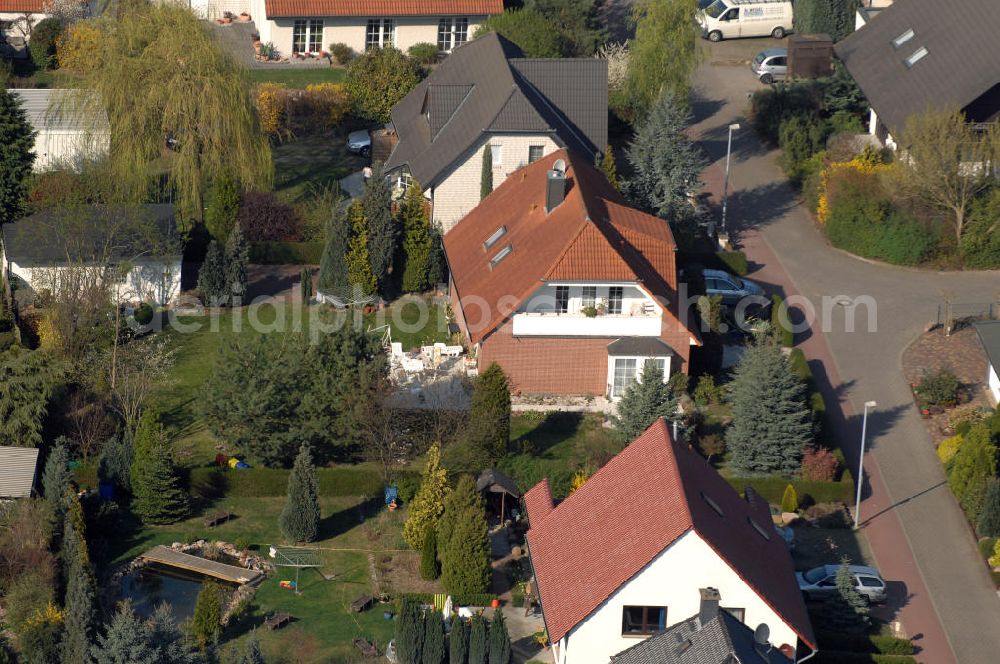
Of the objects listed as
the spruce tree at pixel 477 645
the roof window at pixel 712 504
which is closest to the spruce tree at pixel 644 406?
the roof window at pixel 712 504

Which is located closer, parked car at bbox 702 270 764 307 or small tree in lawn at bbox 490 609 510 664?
small tree in lawn at bbox 490 609 510 664

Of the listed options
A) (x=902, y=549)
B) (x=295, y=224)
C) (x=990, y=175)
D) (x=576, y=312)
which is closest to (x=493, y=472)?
(x=576, y=312)

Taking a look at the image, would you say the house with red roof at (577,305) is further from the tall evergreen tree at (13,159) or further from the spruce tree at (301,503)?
the tall evergreen tree at (13,159)

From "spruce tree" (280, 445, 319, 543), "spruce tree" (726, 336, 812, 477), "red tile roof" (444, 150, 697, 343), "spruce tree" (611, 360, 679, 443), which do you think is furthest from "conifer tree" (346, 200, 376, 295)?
"spruce tree" (726, 336, 812, 477)

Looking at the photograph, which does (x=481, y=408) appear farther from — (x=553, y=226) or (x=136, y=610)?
(x=136, y=610)

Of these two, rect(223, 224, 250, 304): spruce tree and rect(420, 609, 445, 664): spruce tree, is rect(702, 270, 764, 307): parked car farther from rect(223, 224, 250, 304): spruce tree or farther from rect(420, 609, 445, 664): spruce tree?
rect(420, 609, 445, 664): spruce tree

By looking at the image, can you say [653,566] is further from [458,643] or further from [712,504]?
[458,643]
